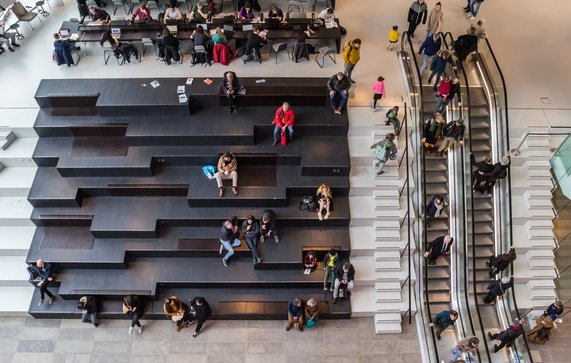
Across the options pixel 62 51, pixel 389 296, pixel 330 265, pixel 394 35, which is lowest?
pixel 389 296

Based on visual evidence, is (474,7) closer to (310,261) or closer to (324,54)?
(324,54)

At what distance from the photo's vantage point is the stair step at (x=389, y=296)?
9718 millimetres

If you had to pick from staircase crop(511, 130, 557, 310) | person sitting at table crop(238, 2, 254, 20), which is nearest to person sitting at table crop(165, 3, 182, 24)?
person sitting at table crop(238, 2, 254, 20)

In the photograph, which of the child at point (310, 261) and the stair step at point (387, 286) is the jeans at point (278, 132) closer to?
the child at point (310, 261)

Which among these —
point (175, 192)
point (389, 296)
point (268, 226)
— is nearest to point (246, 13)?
point (175, 192)

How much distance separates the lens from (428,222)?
1038cm

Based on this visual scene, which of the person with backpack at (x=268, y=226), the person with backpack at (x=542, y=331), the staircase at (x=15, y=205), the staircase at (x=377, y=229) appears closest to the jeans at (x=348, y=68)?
the staircase at (x=377, y=229)

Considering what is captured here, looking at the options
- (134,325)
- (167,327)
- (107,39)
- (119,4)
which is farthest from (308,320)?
(119,4)

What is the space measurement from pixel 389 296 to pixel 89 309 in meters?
6.46

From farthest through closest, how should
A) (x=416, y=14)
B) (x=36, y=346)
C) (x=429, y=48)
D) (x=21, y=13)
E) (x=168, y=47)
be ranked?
(x=21, y=13) < (x=416, y=14) < (x=168, y=47) < (x=429, y=48) < (x=36, y=346)

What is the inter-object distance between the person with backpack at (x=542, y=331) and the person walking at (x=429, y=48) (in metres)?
6.47

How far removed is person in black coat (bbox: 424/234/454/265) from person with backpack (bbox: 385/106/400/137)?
2.75 meters

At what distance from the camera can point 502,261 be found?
9609mm

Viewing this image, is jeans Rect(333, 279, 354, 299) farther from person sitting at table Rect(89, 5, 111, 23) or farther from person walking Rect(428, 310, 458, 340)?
person sitting at table Rect(89, 5, 111, 23)
